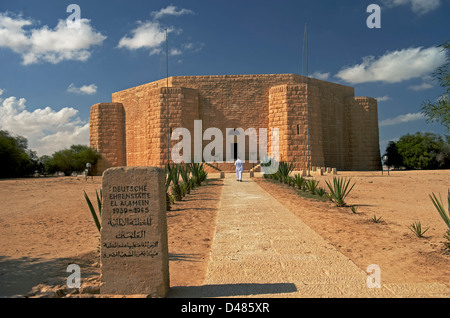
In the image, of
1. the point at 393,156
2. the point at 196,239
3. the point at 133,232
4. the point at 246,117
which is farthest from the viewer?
the point at 393,156

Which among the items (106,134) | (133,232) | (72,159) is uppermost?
(106,134)

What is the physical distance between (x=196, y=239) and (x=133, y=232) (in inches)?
86.0

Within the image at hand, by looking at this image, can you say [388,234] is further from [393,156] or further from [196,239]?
[393,156]

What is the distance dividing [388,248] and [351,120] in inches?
876

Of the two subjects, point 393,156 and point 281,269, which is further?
point 393,156

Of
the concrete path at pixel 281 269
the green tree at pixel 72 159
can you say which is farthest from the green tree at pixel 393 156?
the concrete path at pixel 281 269

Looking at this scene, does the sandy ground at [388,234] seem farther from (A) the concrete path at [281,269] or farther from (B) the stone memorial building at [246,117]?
(B) the stone memorial building at [246,117]

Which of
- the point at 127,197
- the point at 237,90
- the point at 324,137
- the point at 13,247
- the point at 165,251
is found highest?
the point at 237,90

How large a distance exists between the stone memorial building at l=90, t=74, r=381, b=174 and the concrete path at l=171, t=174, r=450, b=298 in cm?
1418

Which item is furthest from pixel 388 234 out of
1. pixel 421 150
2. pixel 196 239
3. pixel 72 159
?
pixel 421 150

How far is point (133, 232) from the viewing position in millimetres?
2766

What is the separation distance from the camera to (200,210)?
7254 mm
